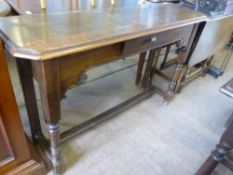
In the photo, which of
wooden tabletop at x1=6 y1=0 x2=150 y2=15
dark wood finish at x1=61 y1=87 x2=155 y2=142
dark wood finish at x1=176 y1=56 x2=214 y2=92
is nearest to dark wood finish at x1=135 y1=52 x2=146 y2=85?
dark wood finish at x1=61 y1=87 x2=155 y2=142

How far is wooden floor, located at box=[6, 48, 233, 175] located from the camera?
4.70 feet

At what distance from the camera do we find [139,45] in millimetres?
1135

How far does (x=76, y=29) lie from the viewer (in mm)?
951

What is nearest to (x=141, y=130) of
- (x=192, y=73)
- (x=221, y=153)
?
(x=221, y=153)

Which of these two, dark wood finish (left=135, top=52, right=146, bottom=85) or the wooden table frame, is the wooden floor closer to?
dark wood finish (left=135, top=52, right=146, bottom=85)

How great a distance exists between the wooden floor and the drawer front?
2.50 feet

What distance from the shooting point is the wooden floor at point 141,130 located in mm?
1433

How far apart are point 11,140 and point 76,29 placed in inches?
25.9

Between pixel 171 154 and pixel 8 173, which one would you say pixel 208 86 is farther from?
pixel 8 173

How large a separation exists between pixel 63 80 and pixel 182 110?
1.41 meters

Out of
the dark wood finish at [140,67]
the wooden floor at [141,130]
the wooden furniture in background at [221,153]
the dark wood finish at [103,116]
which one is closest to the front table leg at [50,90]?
the dark wood finish at [103,116]

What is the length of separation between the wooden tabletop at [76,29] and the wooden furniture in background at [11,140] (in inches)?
4.5

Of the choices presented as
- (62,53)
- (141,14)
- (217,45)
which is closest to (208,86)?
(217,45)

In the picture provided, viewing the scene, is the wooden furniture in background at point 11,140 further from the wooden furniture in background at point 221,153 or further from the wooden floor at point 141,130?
the wooden furniture in background at point 221,153
